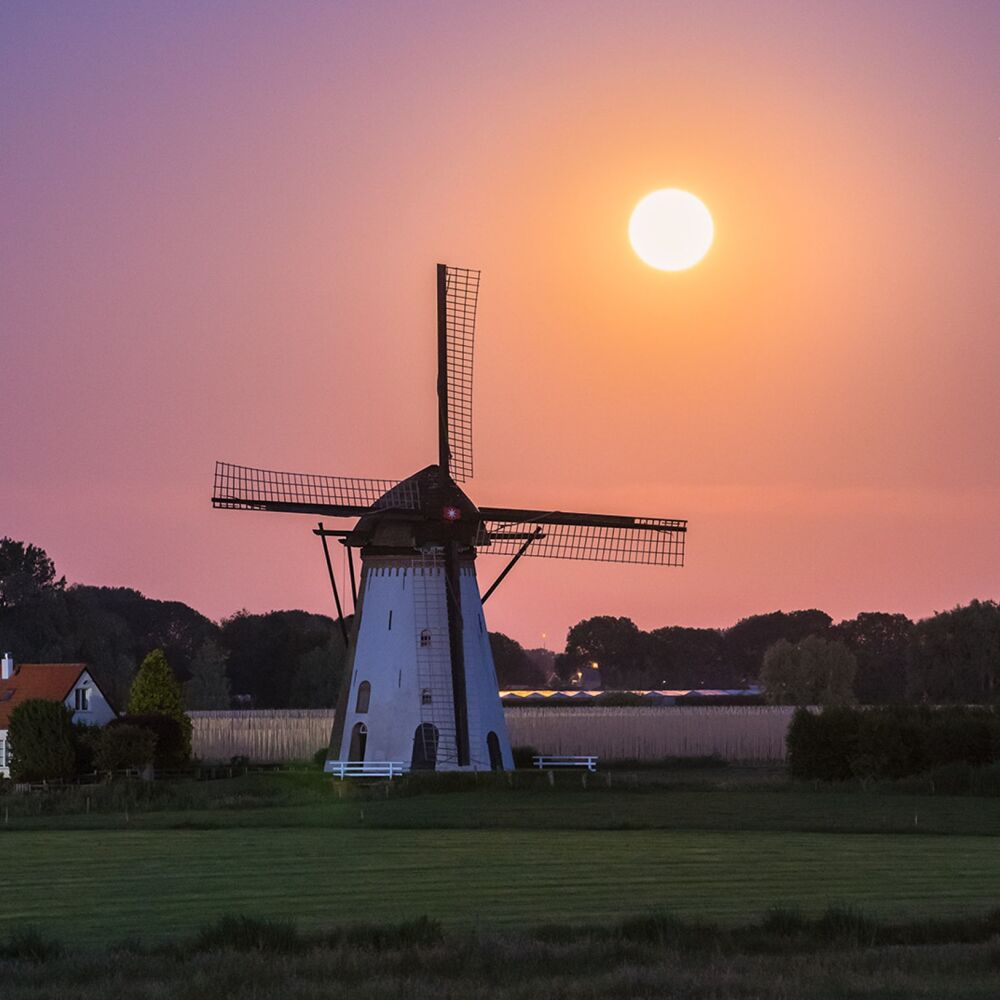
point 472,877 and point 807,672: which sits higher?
point 807,672

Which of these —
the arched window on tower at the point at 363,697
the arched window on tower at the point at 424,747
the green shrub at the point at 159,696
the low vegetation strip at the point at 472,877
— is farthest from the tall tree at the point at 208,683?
the low vegetation strip at the point at 472,877

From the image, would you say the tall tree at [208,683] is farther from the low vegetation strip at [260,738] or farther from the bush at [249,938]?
the bush at [249,938]

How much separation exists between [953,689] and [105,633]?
54.0 meters

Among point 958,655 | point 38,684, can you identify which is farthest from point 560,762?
point 958,655

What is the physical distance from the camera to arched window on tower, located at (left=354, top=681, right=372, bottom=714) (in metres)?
58.9

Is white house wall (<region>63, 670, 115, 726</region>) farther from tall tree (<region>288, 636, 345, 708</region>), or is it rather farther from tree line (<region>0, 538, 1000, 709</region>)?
tall tree (<region>288, 636, 345, 708</region>)

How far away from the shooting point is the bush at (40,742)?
2457 inches

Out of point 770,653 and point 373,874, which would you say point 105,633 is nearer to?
point 770,653

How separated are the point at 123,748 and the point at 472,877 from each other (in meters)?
35.5

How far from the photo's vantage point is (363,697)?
59.2m

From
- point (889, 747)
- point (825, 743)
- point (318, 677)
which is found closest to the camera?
point (889, 747)

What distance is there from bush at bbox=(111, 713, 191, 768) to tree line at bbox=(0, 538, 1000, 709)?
24.8m

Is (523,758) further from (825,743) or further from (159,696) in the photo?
(159,696)

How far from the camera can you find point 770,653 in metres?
125
